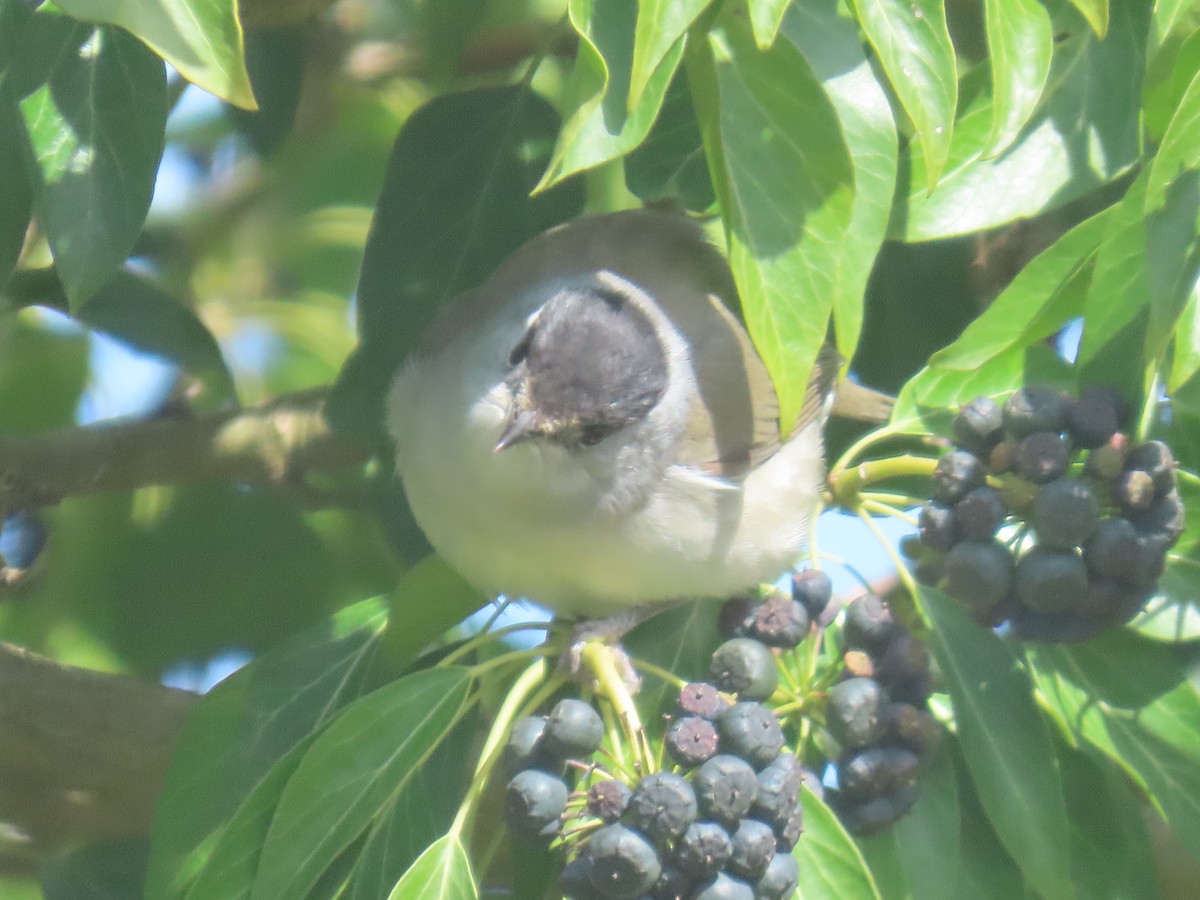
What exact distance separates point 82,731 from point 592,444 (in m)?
1.35

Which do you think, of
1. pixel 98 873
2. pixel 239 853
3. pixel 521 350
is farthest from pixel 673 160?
pixel 98 873

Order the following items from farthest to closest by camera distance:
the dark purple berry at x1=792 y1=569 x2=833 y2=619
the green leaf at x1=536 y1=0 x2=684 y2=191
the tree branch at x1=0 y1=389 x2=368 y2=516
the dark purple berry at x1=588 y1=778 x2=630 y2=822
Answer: the tree branch at x1=0 y1=389 x2=368 y2=516 → the dark purple berry at x1=792 y1=569 x2=833 y2=619 → the dark purple berry at x1=588 y1=778 x2=630 y2=822 → the green leaf at x1=536 y1=0 x2=684 y2=191

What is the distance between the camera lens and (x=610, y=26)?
6.15 ft

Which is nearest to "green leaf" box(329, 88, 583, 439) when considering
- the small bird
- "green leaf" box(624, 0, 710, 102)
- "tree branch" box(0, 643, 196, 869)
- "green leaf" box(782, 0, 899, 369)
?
the small bird

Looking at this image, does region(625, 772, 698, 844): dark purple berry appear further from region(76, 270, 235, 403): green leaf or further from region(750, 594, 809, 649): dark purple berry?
region(76, 270, 235, 403): green leaf

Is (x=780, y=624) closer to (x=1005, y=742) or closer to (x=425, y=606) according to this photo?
(x=1005, y=742)

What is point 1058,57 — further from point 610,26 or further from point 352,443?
point 352,443

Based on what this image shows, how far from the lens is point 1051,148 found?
8.59 ft

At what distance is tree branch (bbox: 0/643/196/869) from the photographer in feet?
10.9

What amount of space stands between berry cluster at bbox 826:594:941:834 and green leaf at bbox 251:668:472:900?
63cm

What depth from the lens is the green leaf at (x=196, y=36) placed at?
5.62ft

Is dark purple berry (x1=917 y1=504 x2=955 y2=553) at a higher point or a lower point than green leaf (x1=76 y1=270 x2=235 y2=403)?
higher

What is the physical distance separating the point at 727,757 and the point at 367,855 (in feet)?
2.61

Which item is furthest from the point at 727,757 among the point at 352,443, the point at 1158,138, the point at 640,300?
the point at 352,443
